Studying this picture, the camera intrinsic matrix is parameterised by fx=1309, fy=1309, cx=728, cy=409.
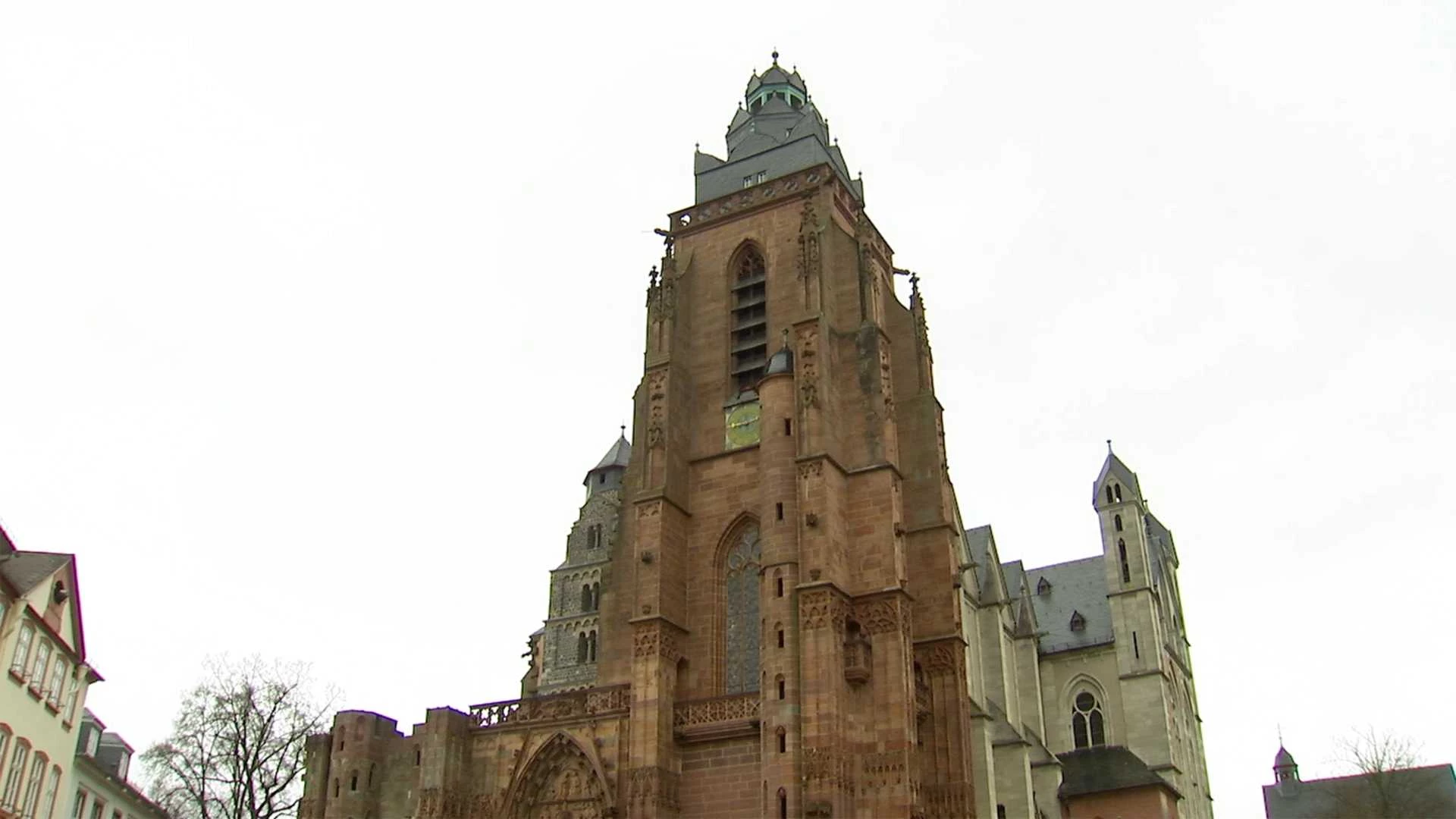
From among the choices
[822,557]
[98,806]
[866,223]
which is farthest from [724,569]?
[98,806]

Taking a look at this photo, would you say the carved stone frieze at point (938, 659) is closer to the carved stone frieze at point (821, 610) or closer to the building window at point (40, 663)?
the carved stone frieze at point (821, 610)

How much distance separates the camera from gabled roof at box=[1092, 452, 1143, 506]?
60.4 m

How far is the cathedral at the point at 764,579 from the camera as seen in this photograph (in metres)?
28.3

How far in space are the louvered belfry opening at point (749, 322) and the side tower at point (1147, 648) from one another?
28111 millimetres

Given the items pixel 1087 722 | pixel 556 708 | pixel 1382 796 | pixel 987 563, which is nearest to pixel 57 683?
pixel 556 708

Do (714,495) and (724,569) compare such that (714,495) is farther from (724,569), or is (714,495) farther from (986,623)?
(986,623)

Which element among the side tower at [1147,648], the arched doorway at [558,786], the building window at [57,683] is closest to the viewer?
the arched doorway at [558,786]

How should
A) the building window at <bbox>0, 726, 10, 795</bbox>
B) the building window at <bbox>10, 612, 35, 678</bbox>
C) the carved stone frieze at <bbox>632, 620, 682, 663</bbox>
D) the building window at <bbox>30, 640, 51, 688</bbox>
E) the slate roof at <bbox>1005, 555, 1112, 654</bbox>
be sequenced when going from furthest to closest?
the slate roof at <bbox>1005, 555, 1112, 654</bbox> → the carved stone frieze at <bbox>632, 620, 682, 663</bbox> → the building window at <bbox>30, 640, 51, 688</bbox> → the building window at <bbox>10, 612, 35, 678</bbox> → the building window at <bbox>0, 726, 10, 795</bbox>

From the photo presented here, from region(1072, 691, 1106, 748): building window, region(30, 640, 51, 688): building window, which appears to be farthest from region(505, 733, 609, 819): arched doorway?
region(1072, 691, 1106, 748): building window

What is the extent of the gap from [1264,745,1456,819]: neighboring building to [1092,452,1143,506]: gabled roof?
14829 mm

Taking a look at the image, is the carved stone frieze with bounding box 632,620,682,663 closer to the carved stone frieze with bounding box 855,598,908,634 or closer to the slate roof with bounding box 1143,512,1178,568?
the carved stone frieze with bounding box 855,598,908,634

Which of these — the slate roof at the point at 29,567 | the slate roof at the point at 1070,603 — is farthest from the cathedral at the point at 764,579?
the slate roof at the point at 1070,603

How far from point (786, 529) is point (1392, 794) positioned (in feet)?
78.3

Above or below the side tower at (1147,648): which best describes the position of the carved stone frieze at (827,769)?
below
